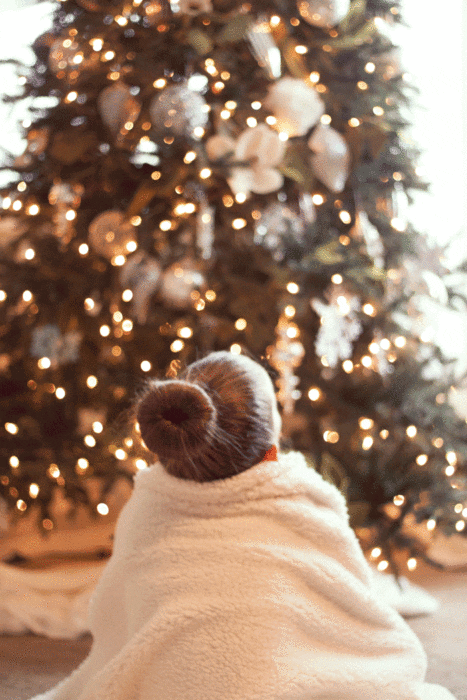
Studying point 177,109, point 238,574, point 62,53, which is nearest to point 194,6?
point 177,109

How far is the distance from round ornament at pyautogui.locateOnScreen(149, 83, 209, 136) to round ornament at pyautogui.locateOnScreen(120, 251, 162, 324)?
325 millimetres

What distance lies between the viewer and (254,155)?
153cm

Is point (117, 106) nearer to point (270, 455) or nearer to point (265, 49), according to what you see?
point (265, 49)

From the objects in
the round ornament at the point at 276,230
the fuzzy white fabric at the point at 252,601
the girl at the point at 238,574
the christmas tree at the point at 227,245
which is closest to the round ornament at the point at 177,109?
the christmas tree at the point at 227,245

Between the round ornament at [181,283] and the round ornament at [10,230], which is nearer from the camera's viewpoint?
the round ornament at [181,283]

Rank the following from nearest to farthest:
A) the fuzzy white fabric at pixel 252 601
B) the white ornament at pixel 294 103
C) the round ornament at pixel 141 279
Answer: the fuzzy white fabric at pixel 252 601 → the white ornament at pixel 294 103 → the round ornament at pixel 141 279

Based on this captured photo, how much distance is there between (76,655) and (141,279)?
0.97 m

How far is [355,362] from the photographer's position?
173 cm

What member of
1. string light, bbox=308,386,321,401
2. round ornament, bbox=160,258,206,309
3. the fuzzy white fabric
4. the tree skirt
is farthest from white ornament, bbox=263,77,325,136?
the tree skirt

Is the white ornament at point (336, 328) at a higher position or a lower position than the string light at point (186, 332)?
lower

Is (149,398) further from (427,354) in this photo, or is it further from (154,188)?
(427,354)

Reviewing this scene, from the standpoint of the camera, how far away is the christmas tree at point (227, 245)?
158 cm

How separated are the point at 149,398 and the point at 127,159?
1.02 meters

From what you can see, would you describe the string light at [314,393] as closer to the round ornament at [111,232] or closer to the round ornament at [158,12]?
the round ornament at [111,232]
